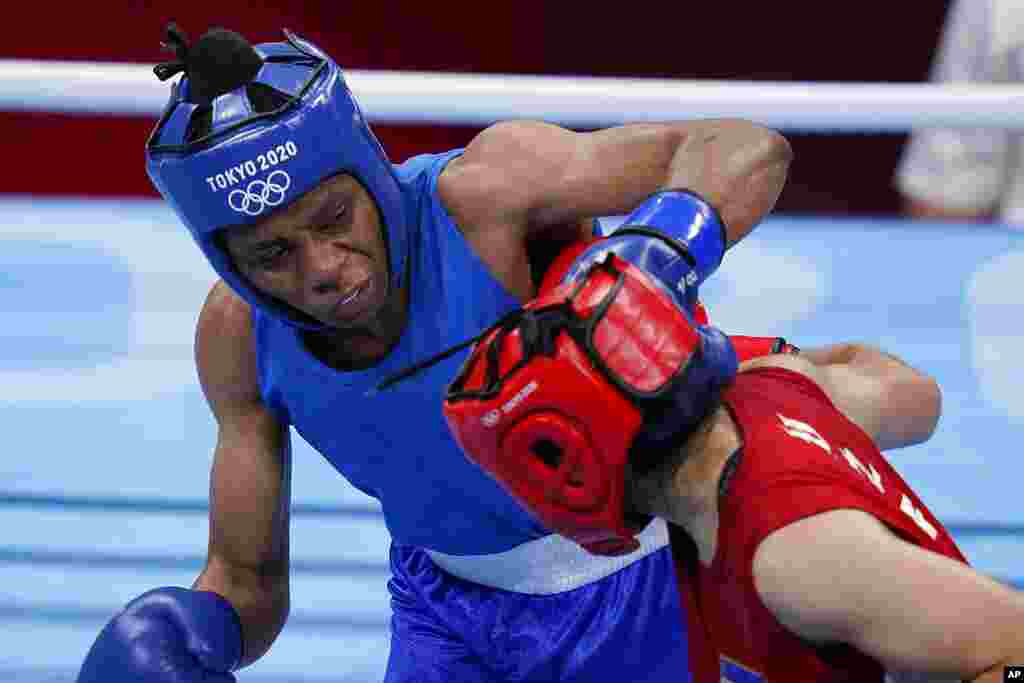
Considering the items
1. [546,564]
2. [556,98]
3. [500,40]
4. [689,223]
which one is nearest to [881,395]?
[689,223]

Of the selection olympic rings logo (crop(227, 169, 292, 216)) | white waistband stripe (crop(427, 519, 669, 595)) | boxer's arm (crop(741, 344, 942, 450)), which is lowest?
white waistband stripe (crop(427, 519, 669, 595))

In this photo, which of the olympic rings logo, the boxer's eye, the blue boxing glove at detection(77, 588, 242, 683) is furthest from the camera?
the blue boxing glove at detection(77, 588, 242, 683)

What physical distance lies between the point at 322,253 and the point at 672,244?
47 centimetres

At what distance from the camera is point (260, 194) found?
6.46ft

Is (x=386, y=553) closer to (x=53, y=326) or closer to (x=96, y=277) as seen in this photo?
(x=53, y=326)

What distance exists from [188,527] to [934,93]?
1.88 meters

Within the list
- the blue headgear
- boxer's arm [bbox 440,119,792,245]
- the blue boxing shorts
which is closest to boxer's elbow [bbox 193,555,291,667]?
the blue boxing shorts

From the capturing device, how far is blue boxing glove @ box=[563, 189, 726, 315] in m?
1.71

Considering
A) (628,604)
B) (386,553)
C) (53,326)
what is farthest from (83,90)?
(628,604)

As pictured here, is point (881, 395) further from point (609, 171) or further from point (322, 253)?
point (322, 253)

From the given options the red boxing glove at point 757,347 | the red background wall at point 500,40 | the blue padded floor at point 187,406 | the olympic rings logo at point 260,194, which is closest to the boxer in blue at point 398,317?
the olympic rings logo at point 260,194

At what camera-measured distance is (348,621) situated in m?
3.10

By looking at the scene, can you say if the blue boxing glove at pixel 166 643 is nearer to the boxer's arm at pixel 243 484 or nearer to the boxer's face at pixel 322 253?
the boxer's arm at pixel 243 484

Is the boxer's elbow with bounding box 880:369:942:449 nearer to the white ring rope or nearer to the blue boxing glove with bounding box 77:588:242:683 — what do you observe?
the blue boxing glove with bounding box 77:588:242:683
